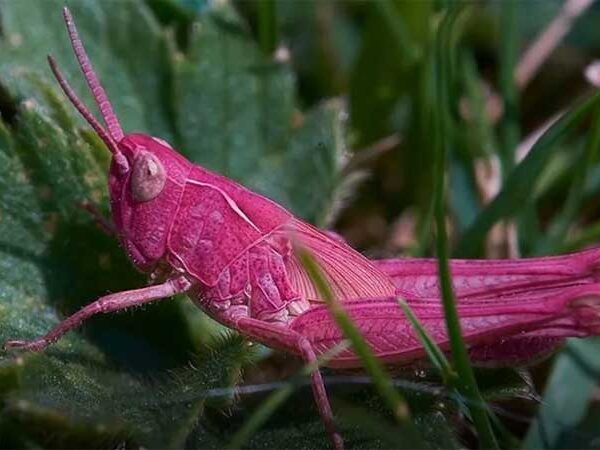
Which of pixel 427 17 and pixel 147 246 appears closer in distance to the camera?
pixel 147 246

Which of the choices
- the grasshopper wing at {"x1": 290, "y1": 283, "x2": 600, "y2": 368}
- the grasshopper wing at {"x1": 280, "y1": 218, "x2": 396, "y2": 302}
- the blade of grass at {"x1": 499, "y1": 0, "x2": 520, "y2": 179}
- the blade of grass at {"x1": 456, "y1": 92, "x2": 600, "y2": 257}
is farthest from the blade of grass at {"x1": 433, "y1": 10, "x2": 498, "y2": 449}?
the blade of grass at {"x1": 499, "y1": 0, "x2": 520, "y2": 179}

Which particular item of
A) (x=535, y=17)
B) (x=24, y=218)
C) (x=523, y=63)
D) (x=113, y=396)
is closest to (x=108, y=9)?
(x=24, y=218)

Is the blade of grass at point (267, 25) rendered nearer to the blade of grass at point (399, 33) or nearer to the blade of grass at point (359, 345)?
the blade of grass at point (399, 33)

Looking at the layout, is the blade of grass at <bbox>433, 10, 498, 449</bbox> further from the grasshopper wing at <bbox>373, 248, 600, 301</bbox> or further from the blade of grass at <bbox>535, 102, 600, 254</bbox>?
the blade of grass at <bbox>535, 102, 600, 254</bbox>

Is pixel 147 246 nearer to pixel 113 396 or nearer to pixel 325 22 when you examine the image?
pixel 113 396

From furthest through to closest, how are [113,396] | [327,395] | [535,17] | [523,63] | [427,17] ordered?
1. [535,17]
2. [523,63]
3. [427,17]
4. [327,395]
5. [113,396]

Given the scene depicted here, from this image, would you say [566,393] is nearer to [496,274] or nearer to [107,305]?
[496,274]

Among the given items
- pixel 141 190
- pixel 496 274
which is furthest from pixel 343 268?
pixel 141 190

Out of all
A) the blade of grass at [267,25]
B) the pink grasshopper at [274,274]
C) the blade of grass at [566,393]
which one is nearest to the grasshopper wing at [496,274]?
the pink grasshopper at [274,274]
